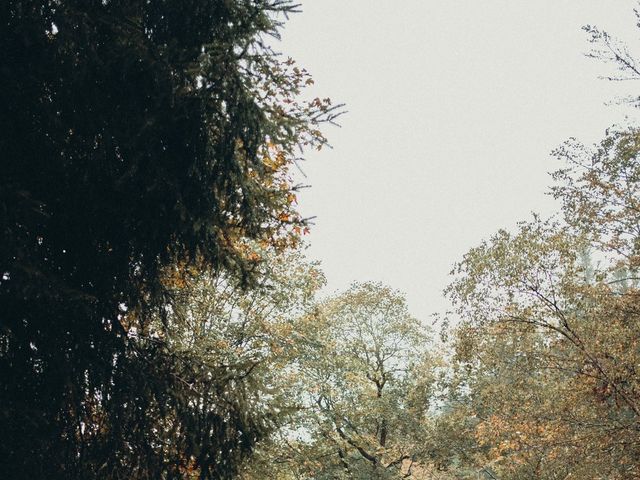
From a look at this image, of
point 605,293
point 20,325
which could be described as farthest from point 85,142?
point 605,293

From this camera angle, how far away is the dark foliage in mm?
3189

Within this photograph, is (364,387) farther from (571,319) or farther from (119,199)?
(119,199)

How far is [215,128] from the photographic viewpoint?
388cm

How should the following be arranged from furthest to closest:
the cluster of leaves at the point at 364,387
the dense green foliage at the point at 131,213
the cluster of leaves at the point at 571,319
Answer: the cluster of leaves at the point at 364,387, the cluster of leaves at the point at 571,319, the dense green foliage at the point at 131,213

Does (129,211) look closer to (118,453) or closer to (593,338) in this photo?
(118,453)

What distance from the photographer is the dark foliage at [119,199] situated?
3.19 metres

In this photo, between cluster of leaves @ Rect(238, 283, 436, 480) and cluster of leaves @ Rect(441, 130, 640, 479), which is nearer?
cluster of leaves @ Rect(441, 130, 640, 479)

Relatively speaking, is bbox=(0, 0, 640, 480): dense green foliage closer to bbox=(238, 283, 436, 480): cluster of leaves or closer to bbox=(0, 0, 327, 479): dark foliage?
bbox=(0, 0, 327, 479): dark foliage

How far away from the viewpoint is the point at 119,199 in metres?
3.68

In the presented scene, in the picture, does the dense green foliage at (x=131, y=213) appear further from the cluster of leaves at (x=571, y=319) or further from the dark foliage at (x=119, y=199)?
the cluster of leaves at (x=571, y=319)

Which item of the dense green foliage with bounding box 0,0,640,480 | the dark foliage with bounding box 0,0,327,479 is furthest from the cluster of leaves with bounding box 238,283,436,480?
the dark foliage with bounding box 0,0,327,479

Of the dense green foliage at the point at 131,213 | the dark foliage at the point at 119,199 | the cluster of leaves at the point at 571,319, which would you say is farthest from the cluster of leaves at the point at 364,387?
the dark foliage at the point at 119,199

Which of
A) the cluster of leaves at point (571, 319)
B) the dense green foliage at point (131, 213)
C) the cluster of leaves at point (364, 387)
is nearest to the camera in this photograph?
the dense green foliage at point (131, 213)

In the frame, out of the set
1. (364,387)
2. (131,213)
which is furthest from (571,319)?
(131,213)
